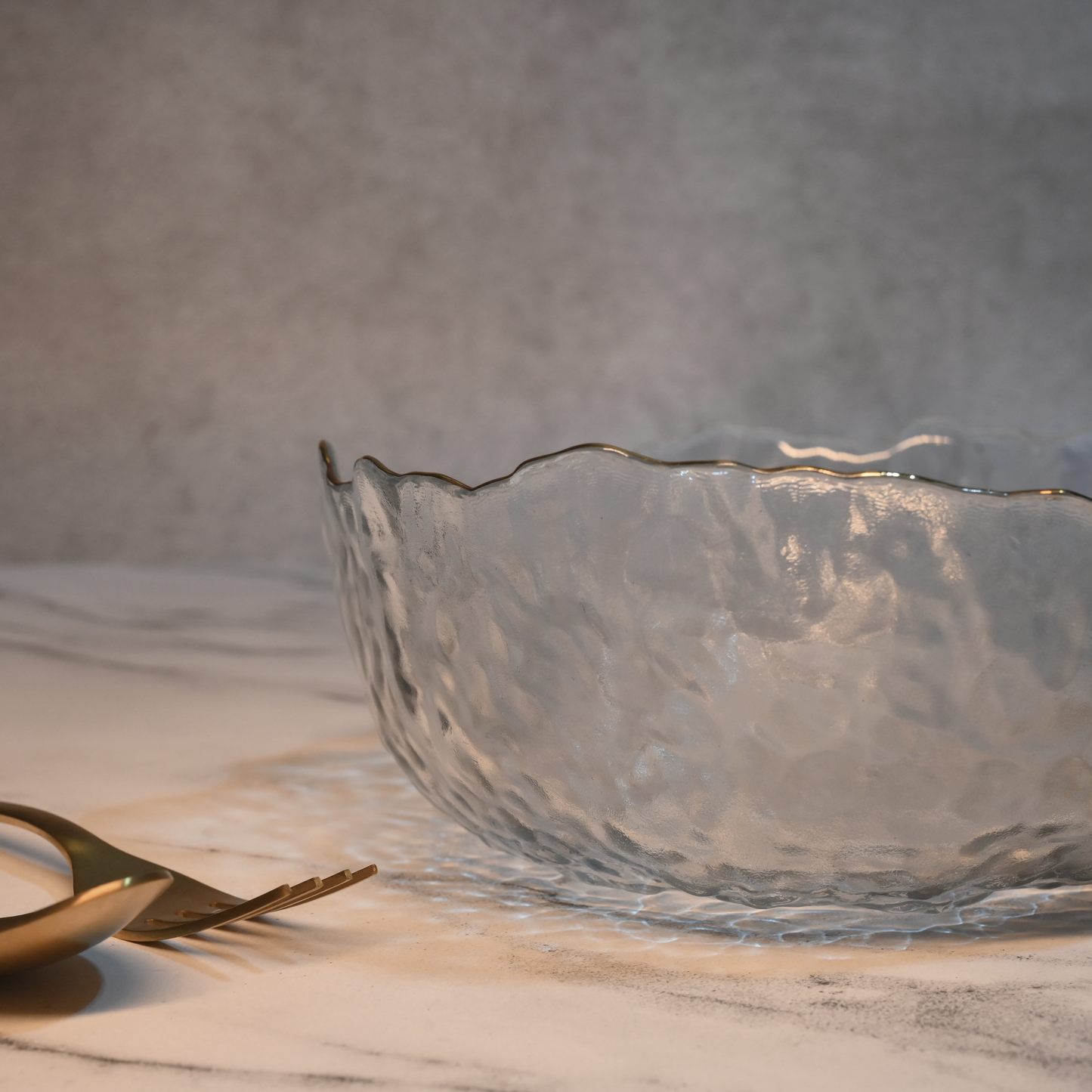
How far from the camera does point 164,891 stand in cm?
24

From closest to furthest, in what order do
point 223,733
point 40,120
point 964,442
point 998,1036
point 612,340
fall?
point 998,1036
point 223,733
point 964,442
point 40,120
point 612,340

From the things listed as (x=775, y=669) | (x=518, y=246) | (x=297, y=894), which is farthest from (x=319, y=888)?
(x=518, y=246)

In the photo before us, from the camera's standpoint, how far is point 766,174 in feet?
4.48

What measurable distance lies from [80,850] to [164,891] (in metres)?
0.09

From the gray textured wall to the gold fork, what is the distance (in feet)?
→ 3.40

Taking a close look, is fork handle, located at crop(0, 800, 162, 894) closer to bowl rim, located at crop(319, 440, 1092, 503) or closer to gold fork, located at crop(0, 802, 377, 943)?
gold fork, located at crop(0, 802, 377, 943)

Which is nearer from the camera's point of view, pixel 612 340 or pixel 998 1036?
pixel 998 1036

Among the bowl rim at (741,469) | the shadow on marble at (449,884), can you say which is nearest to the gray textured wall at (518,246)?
the shadow on marble at (449,884)

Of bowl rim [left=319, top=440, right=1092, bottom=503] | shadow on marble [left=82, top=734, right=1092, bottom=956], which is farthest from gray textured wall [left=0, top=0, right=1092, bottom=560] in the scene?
bowl rim [left=319, top=440, right=1092, bottom=503]

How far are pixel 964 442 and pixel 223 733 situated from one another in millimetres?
436

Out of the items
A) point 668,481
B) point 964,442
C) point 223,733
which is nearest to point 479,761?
point 668,481

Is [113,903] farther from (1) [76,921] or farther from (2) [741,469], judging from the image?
(2) [741,469]

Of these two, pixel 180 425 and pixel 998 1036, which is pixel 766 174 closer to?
pixel 180 425

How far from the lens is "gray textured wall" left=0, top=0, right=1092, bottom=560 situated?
130cm
